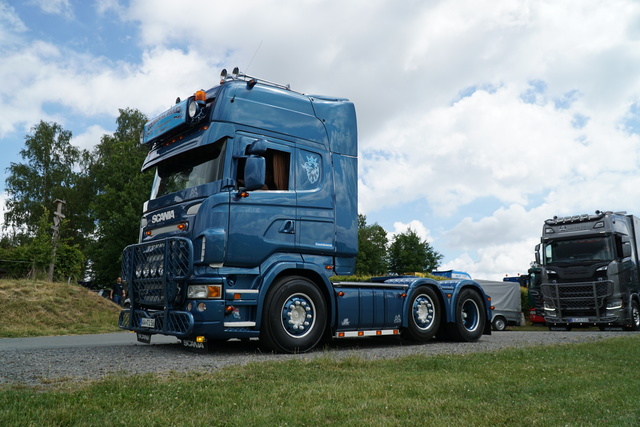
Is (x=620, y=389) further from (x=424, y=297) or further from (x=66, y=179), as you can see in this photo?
(x=66, y=179)

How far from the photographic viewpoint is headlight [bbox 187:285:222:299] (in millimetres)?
7658

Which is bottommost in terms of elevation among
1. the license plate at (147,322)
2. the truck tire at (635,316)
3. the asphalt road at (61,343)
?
the asphalt road at (61,343)

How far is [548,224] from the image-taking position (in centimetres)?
2008

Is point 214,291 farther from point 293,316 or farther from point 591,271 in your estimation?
point 591,271

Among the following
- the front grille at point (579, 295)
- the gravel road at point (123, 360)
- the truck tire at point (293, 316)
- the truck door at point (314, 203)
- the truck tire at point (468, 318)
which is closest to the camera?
the gravel road at point (123, 360)

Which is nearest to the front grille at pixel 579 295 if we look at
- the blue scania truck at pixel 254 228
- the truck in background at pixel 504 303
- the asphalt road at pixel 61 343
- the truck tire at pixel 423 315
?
the truck in background at pixel 504 303

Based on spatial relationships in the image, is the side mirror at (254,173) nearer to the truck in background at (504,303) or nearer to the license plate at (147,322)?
the license plate at (147,322)

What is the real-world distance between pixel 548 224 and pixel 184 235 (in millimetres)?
15683

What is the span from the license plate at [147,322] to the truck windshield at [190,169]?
197 centimetres

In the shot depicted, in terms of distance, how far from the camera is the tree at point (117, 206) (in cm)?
3766

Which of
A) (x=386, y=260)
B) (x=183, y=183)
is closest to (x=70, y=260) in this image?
(x=183, y=183)

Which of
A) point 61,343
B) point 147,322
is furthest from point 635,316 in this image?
point 61,343

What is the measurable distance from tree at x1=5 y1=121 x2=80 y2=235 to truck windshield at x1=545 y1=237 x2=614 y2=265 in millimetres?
36741

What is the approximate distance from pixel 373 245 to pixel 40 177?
40.3m
